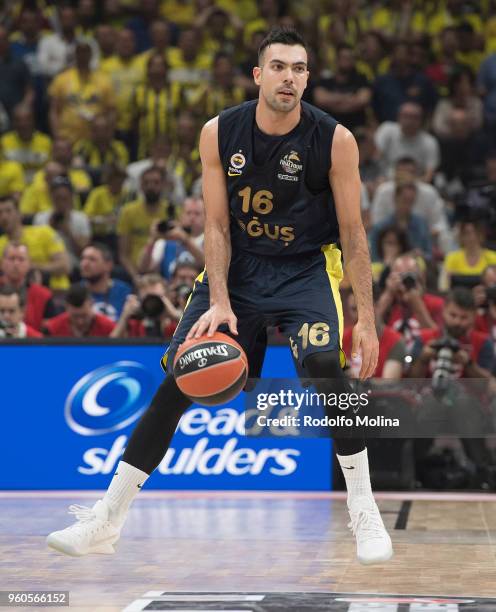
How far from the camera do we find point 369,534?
203 inches

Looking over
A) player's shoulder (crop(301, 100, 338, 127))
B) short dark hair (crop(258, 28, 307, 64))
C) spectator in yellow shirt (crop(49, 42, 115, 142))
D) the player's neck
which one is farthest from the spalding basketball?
spectator in yellow shirt (crop(49, 42, 115, 142))

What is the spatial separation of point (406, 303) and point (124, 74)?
225 inches

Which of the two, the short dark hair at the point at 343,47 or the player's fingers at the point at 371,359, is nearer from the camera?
the player's fingers at the point at 371,359

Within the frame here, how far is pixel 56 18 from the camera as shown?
14.5m

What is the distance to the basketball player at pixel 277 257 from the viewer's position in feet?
16.8

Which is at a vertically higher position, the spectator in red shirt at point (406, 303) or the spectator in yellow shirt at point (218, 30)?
the spectator in yellow shirt at point (218, 30)

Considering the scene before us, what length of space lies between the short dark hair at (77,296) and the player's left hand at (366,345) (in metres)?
4.56

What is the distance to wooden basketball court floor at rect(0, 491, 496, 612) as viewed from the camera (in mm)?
5195

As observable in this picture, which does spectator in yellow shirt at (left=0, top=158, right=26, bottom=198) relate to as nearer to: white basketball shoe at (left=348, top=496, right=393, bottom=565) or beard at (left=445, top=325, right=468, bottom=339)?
beard at (left=445, top=325, right=468, bottom=339)

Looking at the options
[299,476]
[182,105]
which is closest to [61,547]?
[299,476]

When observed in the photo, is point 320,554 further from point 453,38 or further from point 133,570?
point 453,38

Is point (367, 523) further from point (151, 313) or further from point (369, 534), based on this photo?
point (151, 313)

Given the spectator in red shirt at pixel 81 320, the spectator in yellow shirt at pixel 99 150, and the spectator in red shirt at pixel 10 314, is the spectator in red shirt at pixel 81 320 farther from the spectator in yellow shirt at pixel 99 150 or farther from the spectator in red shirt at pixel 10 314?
the spectator in yellow shirt at pixel 99 150

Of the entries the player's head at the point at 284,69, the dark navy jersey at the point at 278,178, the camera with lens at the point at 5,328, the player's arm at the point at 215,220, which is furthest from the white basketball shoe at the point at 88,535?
the camera with lens at the point at 5,328
